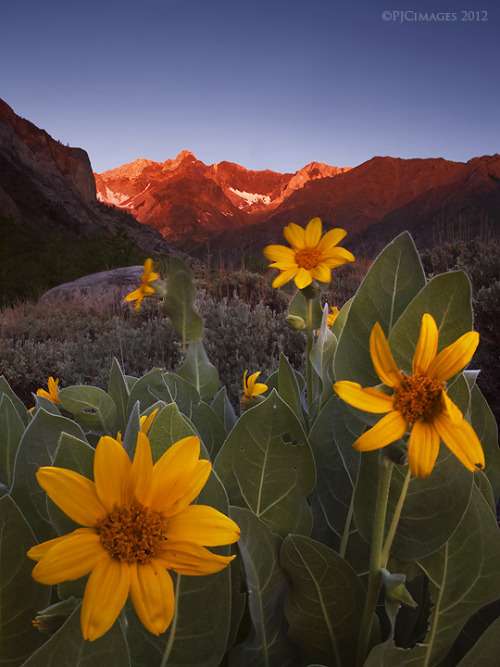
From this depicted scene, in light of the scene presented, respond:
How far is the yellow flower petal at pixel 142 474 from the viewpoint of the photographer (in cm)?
42

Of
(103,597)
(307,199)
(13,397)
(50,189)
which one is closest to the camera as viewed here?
(103,597)

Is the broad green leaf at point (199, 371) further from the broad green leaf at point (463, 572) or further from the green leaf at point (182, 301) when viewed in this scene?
the broad green leaf at point (463, 572)

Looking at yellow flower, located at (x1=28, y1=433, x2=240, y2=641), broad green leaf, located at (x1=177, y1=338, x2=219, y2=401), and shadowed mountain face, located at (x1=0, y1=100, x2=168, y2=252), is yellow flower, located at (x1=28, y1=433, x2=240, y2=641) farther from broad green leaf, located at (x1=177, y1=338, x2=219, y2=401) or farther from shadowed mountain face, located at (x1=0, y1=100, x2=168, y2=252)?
shadowed mountain face, located at (x1=0, y1=100, x2=168, y2=252)

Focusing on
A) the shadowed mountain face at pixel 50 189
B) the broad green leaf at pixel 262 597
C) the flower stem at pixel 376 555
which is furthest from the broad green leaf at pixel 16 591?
the shadowed mountain face at pixel 50 189

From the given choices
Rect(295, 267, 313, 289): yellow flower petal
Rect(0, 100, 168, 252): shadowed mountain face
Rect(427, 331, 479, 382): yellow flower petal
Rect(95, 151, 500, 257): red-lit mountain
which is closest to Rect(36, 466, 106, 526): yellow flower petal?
Rect(427, 331, 479, 382): yellow flower petal

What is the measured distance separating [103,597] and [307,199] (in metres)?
67.7

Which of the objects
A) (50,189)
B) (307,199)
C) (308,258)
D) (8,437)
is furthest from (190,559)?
(307,199)

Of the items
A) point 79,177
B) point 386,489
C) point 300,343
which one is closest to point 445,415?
point 386,489

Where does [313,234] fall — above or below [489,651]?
above

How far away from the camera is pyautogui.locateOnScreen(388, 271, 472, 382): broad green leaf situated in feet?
1.67

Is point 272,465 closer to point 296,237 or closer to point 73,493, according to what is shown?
point 73,493

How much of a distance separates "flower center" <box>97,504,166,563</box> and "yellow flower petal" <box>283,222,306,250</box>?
0.70m

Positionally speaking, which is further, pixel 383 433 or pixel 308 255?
pixel 308 255

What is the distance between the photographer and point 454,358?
46 centimetres
